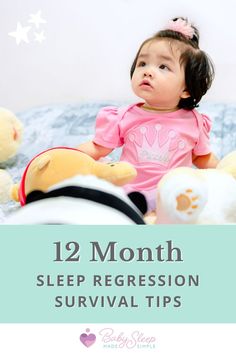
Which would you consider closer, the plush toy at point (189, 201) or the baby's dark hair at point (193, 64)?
the plush toy at point (189, 201)

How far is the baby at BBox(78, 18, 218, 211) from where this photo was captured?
1.01 meters

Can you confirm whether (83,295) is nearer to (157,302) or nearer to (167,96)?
(157,302)

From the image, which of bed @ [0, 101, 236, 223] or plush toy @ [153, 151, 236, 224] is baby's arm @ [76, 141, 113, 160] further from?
plush toy @ [153, 151, 236, 224]

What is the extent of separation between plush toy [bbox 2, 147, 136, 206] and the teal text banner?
0.07 metres

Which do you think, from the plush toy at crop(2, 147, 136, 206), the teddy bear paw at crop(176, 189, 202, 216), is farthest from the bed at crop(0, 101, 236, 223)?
the teddy bear paw at crop(176, 189, 202, 216)

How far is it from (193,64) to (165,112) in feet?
0.30

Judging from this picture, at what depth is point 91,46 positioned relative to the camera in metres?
1.13

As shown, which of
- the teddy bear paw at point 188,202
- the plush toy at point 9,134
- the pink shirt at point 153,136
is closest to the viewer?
the teddy bear paw at point 188,202

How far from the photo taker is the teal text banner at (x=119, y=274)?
30.9 inches
